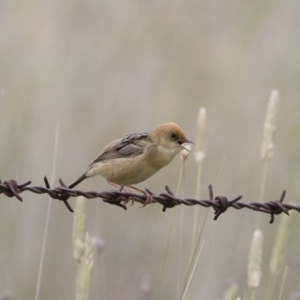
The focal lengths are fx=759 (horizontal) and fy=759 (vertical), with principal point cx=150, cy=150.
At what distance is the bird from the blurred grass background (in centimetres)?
43

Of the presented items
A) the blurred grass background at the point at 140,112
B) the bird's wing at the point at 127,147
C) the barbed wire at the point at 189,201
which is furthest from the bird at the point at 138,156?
the barbed wire at the point at 189,201

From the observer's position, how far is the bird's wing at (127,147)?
15.8 feet

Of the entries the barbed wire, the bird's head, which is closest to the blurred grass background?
the bird's head

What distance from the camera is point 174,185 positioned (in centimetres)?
572

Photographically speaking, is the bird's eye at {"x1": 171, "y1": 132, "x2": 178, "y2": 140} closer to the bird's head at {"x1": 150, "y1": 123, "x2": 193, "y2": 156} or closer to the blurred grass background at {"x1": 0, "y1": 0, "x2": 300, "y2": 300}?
the bird's head at {"x1": 150, "y1": 123, "x2": 193, "y2": 156}

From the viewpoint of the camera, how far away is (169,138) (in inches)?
193

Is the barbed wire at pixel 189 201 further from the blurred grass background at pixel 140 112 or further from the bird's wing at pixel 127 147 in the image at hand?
the blurred grass background at pixel 140 112

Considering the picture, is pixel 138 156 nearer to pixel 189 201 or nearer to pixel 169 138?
pixel 169 138

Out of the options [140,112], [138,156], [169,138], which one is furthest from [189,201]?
[140,112]

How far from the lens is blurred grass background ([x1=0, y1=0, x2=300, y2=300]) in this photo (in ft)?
17.1

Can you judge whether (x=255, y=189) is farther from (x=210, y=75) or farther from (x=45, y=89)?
(x=45, y=89)

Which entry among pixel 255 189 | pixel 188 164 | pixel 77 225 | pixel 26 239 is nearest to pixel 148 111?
pixel 188 164

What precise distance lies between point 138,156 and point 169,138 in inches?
10.5

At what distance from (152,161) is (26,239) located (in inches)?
44.3
